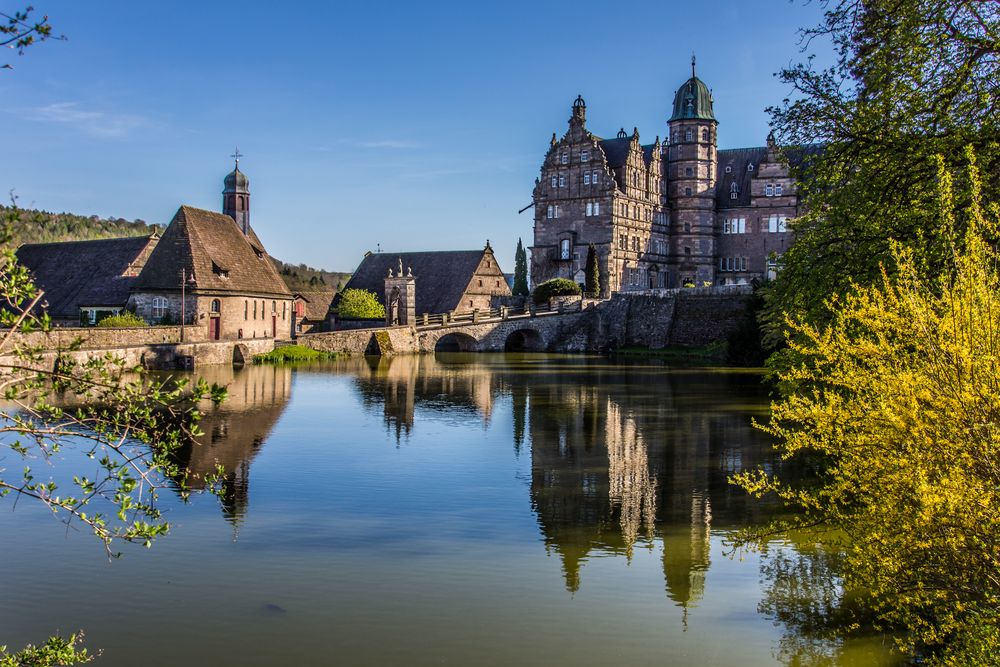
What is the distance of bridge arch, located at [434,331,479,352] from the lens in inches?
2362

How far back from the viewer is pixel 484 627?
10461 mm

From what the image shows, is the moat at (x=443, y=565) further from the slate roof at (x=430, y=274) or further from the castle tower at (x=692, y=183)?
the castle tower at (x=692, y=183)

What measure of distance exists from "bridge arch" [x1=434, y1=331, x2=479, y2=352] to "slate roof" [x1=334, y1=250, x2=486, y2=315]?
3.45m

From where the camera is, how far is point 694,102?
73.9 m

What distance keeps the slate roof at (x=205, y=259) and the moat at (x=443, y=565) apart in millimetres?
26633

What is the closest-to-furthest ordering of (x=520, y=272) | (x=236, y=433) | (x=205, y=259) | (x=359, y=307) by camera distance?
(x=236, y=433), (x=205, y=259), (x=359, y=307), (x=520, y=272)

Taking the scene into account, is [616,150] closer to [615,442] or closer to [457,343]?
[457,343]

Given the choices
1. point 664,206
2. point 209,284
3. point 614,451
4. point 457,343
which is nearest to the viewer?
point 614,451

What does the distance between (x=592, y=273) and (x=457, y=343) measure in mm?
12460

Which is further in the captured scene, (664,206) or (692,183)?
(664,206)

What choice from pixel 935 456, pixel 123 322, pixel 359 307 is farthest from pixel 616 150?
pixel 935 456

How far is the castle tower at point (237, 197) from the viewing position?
67500 millimetres

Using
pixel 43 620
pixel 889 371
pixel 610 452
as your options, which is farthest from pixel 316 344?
pixel 889 371

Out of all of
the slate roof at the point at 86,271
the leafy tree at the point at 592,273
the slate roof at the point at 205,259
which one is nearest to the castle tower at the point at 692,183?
the leafy tree at the point at 592,273
